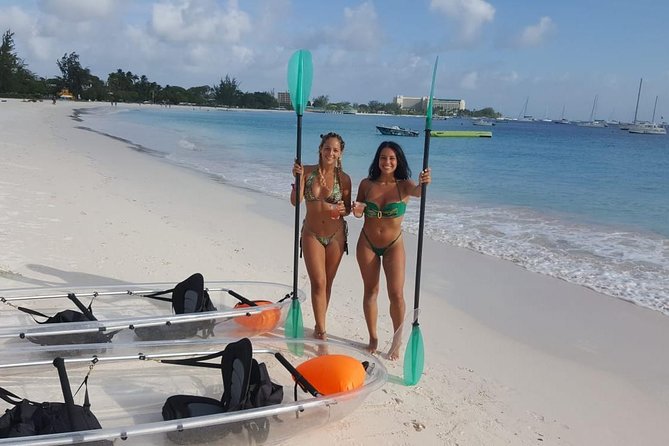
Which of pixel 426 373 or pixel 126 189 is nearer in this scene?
pixel 426 373

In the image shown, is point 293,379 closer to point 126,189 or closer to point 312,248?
point 312,248

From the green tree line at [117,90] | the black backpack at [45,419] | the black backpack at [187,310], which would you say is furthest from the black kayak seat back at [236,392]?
the green tree line at [117,90]

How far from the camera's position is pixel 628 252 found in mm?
8883

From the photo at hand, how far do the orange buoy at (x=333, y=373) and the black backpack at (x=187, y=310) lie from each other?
3.74ft

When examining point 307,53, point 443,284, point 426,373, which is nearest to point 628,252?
point 443,284

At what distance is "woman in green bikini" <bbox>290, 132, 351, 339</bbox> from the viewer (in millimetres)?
4148

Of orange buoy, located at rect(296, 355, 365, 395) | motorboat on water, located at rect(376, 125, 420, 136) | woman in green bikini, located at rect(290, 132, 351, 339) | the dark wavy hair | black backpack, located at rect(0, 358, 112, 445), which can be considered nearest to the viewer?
black backpack, located at rect(0, 358, 112, 445)

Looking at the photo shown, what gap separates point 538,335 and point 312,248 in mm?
2470

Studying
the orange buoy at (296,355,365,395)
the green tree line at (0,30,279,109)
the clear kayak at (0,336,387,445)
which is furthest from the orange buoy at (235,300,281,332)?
the green tree line at (0,30,279,109)

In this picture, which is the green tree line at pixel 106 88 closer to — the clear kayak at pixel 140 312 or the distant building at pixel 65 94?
the distant building at pixel 65 94

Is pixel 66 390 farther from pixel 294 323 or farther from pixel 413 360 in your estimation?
pixel 413 360

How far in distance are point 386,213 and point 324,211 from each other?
0.49m

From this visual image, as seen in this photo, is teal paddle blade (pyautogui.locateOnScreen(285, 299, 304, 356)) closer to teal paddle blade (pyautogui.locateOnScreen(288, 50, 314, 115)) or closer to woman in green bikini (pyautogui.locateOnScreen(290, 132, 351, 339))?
woman in green bikini (pyautogui.locateOnScreen(290, 132, 351, 339))

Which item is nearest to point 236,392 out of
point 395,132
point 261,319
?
point 261,319
